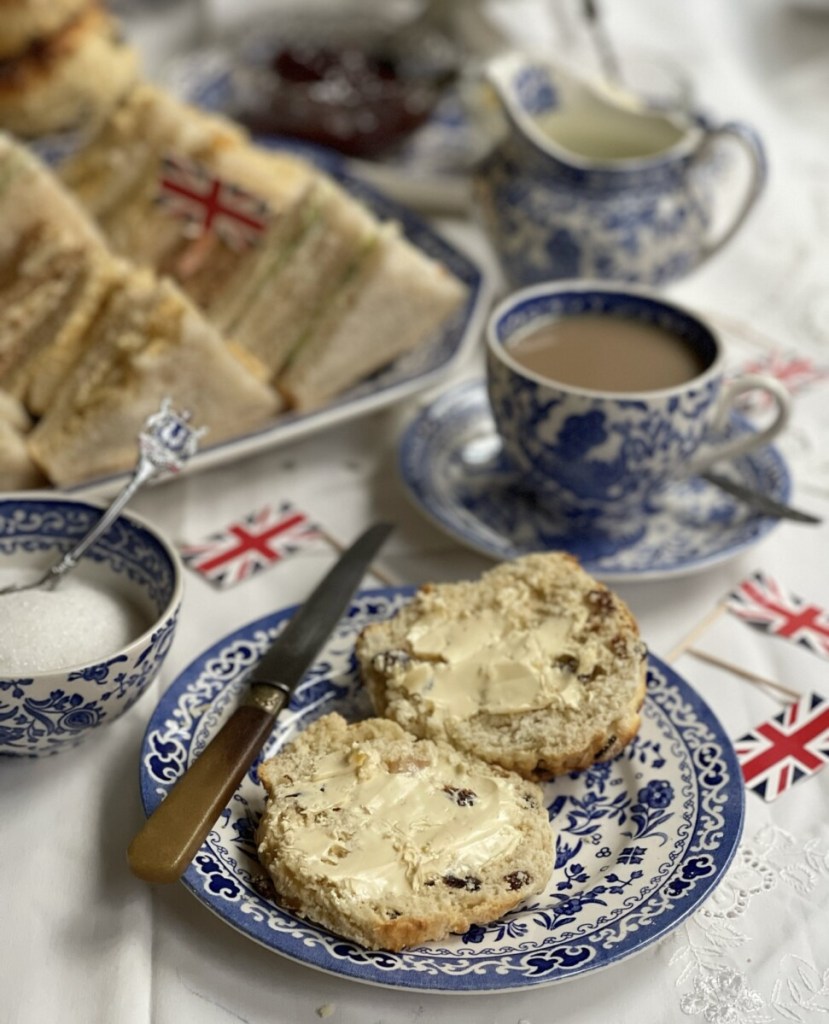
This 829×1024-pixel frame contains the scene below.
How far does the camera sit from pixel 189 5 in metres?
4.89

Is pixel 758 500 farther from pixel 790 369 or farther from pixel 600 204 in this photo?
pixel 600 204

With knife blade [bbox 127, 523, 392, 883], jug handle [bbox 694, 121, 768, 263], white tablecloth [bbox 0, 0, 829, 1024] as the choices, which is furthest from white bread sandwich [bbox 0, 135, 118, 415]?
jug handle [bbox 694, 121, 768, 263]

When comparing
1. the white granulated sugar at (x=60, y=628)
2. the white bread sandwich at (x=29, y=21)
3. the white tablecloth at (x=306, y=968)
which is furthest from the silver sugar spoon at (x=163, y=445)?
the white bread sandwich at (x=29, y=21)

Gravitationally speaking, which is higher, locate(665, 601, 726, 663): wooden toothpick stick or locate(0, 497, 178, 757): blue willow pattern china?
locate(0, 497, 178, 757): blue willow pattern china

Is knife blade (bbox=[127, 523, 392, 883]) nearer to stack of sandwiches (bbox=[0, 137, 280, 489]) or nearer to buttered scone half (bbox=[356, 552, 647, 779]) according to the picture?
buttered scone half (bbox=[356, 552, 647, 779])

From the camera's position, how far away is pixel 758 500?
2262 mm

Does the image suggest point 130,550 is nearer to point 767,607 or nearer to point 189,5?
point 767,607

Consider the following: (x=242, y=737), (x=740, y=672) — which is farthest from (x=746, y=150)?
(x=242, y=737)

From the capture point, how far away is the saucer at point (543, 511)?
216cm

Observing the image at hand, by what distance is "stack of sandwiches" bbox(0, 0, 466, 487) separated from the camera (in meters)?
2.39

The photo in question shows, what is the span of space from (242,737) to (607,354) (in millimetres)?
1108

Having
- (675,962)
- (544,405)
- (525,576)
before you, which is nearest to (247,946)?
(675,962)

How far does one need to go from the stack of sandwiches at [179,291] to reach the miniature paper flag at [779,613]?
37.4 inches

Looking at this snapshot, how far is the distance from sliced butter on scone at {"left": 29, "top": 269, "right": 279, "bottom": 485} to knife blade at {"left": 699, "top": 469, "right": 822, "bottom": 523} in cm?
96
